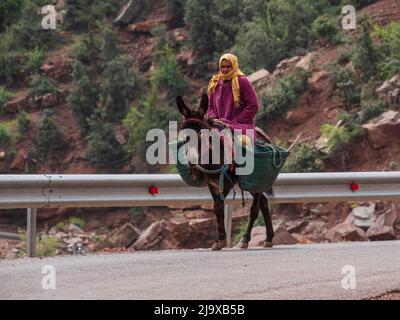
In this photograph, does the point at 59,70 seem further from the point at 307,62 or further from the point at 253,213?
the point at 253,213

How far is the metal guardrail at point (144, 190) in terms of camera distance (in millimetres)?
13508

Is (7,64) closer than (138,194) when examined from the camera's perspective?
No

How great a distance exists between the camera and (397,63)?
1346 inches

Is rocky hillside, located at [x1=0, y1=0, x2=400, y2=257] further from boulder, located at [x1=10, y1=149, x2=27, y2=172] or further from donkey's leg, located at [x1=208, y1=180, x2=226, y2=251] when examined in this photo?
donkey's leg, located at [x1=208, y1=180, x2=226, y2=251]

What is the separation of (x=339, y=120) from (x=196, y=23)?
13262 millimetres

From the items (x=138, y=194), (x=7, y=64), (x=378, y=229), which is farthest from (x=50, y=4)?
(x=138, y=194)

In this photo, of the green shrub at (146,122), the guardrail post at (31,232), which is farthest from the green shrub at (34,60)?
the guardrail post at (31,232)

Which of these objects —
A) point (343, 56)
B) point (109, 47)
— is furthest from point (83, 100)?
point (343, 56)

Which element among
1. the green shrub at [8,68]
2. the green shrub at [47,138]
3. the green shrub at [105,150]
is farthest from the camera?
the green shrub at [8,68]

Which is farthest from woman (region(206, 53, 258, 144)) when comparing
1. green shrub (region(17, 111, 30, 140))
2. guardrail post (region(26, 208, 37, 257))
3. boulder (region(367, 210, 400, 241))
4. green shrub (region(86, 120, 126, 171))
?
green shrub (region(17, 111, 30, 140))

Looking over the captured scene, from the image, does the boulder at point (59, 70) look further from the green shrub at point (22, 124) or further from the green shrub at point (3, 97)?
the green shrub at point (22, 124)

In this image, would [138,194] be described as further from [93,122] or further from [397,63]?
[93,122]

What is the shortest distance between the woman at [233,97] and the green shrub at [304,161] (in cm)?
1780

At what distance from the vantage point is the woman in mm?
13922
